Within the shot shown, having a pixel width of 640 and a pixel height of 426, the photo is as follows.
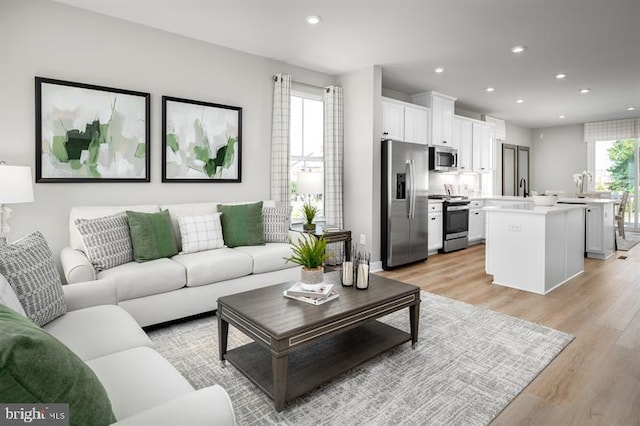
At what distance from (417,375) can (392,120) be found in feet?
12.8

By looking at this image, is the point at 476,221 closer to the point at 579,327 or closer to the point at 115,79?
the point at 579,327

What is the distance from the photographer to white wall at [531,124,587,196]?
9.19 meters

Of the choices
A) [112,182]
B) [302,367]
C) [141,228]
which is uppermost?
[112,182]

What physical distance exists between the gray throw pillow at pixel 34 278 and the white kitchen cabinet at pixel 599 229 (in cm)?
678

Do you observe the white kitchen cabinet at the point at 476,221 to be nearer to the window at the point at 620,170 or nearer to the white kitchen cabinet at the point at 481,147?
the white kitchen cabinet at the point at 481,147

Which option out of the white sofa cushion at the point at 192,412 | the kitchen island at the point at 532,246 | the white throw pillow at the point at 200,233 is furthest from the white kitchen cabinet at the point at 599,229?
the white sofa cushion at the point at 192,412

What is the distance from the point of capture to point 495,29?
12.0ft

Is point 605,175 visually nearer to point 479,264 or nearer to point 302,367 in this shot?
point 479,264

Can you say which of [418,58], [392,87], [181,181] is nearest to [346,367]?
[181,181]

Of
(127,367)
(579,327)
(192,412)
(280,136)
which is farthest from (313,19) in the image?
(579,327)

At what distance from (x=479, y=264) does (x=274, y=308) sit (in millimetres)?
4097

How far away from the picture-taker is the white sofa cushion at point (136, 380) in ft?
3.92

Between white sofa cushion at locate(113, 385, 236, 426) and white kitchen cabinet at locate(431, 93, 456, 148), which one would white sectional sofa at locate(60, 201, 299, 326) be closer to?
white sofa cushion at locate(113, 385, 236, 426)

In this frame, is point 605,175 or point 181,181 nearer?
point 181,181
